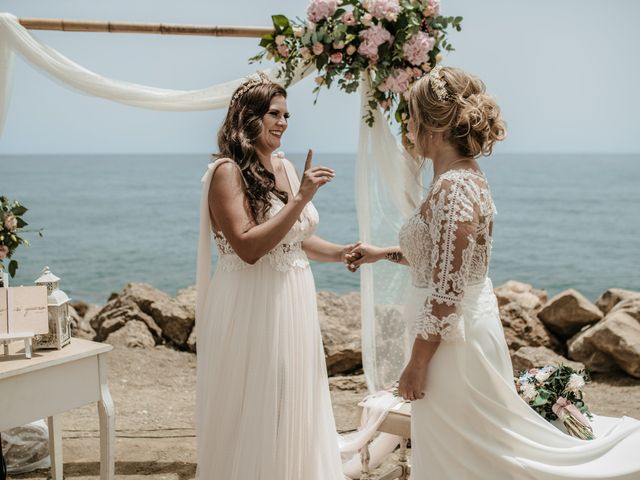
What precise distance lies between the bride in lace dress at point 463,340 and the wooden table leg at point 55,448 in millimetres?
2384

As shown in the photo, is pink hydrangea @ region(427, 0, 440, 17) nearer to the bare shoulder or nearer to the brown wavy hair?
the brown wavy hair

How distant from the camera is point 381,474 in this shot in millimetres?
4520

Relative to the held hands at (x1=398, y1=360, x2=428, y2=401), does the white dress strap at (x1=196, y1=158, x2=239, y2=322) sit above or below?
above

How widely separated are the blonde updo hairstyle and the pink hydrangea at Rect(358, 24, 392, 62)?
172 cm

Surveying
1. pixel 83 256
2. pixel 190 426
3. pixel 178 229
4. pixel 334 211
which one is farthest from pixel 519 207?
pixel 190 426

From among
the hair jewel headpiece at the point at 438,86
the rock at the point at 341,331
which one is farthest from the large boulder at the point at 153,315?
the hair jewel headpiece at the point at 438,86

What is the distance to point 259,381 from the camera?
3.41 m

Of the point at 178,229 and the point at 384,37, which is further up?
the point at 384,37

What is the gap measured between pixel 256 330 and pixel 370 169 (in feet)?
6.19

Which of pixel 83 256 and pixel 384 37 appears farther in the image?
pixel 83 256

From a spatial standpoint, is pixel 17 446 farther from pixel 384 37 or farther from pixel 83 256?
pixel 83 256

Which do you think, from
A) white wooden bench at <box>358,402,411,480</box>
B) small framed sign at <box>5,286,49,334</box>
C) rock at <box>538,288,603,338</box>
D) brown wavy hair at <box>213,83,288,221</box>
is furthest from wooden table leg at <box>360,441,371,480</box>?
rock at <box>538,288,603,338</box>

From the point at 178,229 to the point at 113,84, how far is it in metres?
30.5

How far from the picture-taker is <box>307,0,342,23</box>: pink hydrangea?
442 cm
